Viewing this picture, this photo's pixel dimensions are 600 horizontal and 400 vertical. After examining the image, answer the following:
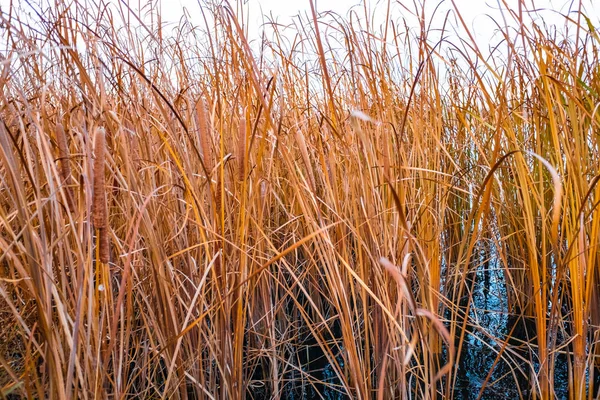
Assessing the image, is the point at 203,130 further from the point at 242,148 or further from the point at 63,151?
the point at 63,151

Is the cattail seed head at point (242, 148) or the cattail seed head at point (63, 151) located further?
the cattail seed head at point (242, 148)

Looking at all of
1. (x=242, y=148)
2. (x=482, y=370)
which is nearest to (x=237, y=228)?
(x=242, y=148)

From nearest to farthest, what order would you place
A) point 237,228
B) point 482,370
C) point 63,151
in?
point 63,151, point 237,228, point 482,370

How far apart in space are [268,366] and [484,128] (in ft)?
3.58

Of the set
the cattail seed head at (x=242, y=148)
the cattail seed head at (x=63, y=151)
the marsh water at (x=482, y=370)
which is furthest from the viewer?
the marsh water at (x=482, y=370)

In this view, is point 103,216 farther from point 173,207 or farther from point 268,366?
point 268,366

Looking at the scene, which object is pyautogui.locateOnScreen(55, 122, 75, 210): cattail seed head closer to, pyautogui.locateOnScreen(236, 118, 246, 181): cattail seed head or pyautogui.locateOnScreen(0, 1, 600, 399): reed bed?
pyautogui.locateOnScreen(0, 1, 600, 399): reed bed

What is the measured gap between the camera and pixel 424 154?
1.33m

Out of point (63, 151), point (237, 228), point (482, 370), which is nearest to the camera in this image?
point (63, 151)

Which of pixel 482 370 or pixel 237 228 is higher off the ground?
pixel 237 228

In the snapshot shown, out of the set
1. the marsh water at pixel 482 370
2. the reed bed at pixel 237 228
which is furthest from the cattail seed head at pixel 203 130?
the marsh water at pixel 482 370

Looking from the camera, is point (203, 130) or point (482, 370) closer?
point (203, 130)

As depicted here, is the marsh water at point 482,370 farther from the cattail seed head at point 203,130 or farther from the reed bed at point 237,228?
the cattail seed head at point 203,130

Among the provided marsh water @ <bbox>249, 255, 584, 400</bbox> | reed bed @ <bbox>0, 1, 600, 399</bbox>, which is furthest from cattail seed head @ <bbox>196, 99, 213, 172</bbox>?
marsh water @ <bbox>249, 255, 584, 400</bbox>
